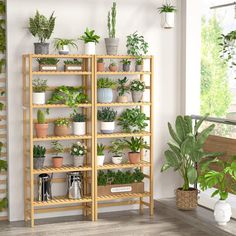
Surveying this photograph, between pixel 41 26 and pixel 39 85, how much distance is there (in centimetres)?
62

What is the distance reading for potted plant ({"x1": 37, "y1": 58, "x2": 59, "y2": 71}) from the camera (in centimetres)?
556

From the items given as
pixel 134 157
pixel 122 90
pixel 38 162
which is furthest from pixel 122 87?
pixel 38 162

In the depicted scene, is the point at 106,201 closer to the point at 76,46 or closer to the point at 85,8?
the point at 76,46

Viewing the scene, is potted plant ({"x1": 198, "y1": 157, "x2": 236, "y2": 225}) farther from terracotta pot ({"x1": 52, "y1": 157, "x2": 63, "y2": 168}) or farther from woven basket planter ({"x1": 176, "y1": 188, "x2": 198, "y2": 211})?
terracotta pot ({"x1": 52, "y1": 157, "x2": 63, "y2": 168})

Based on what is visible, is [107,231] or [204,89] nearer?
[107,231]

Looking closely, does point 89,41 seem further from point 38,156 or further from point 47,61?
point 38,156

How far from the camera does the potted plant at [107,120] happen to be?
231 inches

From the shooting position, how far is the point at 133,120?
19.5 ft

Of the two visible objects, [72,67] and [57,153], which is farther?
[57,153]

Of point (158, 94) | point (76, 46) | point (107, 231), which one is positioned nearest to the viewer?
point (107, 231)

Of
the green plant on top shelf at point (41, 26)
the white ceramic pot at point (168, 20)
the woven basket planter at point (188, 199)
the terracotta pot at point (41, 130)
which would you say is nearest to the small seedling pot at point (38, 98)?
the terracotta pot at point (41, 130)

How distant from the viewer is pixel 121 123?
19.7 ft

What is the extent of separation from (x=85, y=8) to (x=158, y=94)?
1312 mm

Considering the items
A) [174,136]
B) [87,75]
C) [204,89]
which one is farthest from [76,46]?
[204,89]
